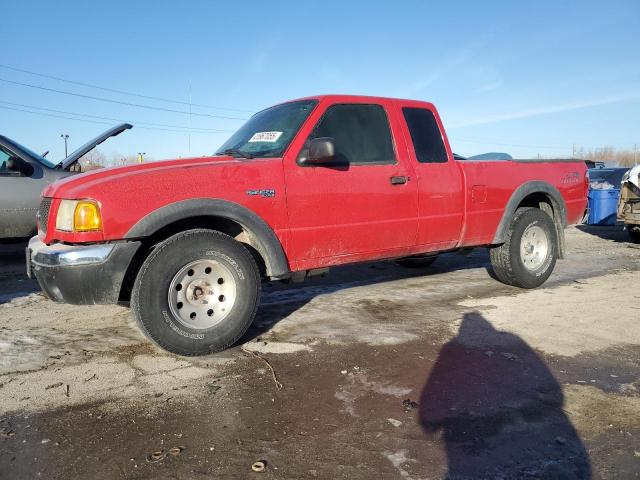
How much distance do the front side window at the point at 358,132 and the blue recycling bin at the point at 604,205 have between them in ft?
30.1

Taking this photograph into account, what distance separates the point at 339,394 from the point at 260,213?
4.89ft

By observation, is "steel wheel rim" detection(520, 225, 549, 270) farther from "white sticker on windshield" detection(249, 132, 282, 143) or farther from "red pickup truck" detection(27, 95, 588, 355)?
"white sticker on windshield" detection(249, 132, 282, 143)

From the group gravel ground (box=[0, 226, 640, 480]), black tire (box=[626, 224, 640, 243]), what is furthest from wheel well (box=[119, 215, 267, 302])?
black tire (box=[626, 224, 640, 243])

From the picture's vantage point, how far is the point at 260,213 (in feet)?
12.2

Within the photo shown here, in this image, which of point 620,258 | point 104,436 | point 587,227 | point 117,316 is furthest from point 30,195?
point 587,227

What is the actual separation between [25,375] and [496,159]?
16.0 ft

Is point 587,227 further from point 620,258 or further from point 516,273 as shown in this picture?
point 516,273

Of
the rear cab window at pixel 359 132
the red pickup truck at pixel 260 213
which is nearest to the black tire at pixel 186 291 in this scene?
the red pickup truck at pixel 260 213

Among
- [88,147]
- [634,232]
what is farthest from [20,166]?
[634,232]

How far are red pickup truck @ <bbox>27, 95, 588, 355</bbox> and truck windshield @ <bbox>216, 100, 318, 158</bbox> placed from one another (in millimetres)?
16

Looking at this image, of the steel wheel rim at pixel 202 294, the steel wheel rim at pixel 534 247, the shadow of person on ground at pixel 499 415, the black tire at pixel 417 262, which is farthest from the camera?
the black tire at pixel 417 262

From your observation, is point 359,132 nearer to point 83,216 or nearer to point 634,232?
point 83,216

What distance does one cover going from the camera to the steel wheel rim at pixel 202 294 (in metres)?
3.50

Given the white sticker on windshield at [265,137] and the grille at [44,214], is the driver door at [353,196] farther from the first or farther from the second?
the grille at [44,214]
